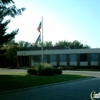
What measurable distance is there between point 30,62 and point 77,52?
500 inches

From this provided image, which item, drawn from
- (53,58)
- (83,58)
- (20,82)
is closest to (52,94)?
(20,82)

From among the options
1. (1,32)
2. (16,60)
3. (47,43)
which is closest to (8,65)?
(16,60)

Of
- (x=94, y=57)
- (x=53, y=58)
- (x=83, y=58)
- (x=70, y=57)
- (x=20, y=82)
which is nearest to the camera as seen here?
(x=20, y=82)

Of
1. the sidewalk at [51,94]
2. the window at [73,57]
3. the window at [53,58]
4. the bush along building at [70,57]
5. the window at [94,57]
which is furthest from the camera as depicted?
the window at [53,58]

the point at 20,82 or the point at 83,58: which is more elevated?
the point at 83,58

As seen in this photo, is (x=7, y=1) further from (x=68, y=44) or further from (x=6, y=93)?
(x=68, y=44)

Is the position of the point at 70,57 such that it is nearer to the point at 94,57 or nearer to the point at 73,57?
the point at 73,57

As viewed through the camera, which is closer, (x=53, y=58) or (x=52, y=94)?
(x=52, y=94)

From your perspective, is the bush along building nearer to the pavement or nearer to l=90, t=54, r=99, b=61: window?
l=90, t=54, r=99, b=61: window

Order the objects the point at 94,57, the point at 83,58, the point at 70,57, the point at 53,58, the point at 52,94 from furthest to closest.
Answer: the point at 53,58 → the point at 70,57 → the point at 83,58 → the point at 94,57 → the point at 52,94

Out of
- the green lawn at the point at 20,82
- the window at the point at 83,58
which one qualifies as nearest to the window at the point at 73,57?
the window at the point at 83,58

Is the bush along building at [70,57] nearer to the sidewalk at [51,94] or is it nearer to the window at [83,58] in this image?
the window at [83,58]

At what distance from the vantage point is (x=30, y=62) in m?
65.7

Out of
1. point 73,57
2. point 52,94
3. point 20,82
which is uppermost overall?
point 73,57
